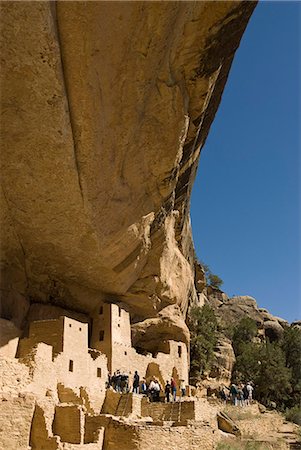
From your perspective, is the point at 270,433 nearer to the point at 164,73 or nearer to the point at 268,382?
the point at 268,382

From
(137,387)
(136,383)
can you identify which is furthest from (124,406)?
(136,383)

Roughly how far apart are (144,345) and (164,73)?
12418mm

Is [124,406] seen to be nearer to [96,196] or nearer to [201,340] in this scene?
[96,196]

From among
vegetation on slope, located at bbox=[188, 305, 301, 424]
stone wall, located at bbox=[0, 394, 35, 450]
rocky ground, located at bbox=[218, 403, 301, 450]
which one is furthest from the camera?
vegetation on slope, located at bbox=[188, 305, 301, 424]

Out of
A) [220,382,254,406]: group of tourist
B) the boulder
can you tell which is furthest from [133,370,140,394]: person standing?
[220,382,254,406]: group of tourist

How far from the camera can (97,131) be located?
13.1 meters

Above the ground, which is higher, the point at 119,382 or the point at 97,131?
the point at 97,131

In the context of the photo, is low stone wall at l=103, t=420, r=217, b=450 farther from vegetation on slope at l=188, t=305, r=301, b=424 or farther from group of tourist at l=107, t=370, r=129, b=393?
vegetation on slope at l=188, t=305, r=301, b=424

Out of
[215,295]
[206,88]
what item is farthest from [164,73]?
[215,295]

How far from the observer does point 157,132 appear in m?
14.5

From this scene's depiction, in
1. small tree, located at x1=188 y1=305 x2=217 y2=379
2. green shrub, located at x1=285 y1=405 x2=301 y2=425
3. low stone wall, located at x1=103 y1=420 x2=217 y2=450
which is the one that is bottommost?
low stone wall, located at x1=103 y1=420 x2=217 y2=450

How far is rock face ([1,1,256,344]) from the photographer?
449 inches

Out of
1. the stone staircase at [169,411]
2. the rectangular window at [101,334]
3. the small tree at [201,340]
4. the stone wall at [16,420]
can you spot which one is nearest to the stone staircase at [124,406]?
the stone staircase at [169,411]

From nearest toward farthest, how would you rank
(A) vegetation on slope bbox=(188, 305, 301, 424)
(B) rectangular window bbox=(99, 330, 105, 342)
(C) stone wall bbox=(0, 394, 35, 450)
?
1. (C) stone wall bbox=(0, 394, 35, 450)
2. (B) rectangular window bbox=(99, 330, 105, 342)
3. (A) vegetation on slope bbox=(188, 305, 301, 424)
